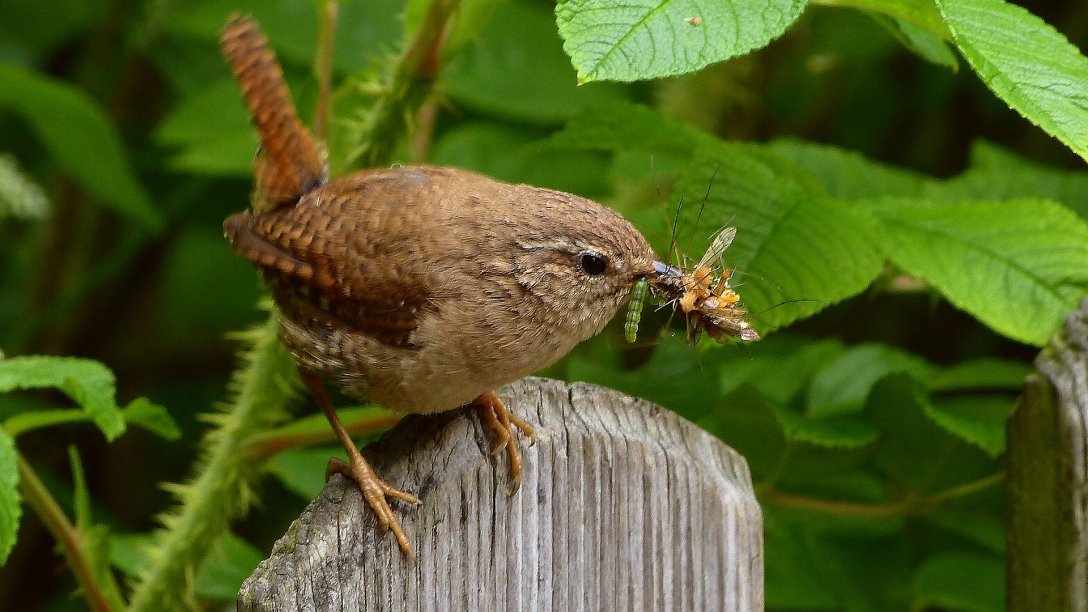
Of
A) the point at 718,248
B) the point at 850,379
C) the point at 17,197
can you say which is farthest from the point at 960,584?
the point at 17,197

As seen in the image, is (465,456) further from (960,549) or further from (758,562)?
(960,549)

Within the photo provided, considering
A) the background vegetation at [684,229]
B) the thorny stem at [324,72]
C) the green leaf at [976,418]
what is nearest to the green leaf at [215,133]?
the background vegetation at [684,229]

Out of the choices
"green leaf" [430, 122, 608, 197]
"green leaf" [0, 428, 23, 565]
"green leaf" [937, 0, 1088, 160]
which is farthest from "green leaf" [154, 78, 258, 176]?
"green leaf" [937, 0, 1088, 160]

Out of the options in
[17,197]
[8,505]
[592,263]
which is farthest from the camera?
[17,197]

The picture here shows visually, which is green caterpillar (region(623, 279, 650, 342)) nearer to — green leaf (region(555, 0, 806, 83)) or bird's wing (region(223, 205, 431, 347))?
bird's wing (region(223, 205, 431, 347))

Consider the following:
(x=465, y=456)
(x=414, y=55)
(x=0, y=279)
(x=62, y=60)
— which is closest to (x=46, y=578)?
(x=0, y=279)

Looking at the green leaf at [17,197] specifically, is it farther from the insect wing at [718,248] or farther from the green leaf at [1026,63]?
the green leaf at [1026,63]

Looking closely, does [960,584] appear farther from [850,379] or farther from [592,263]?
[592,263]
